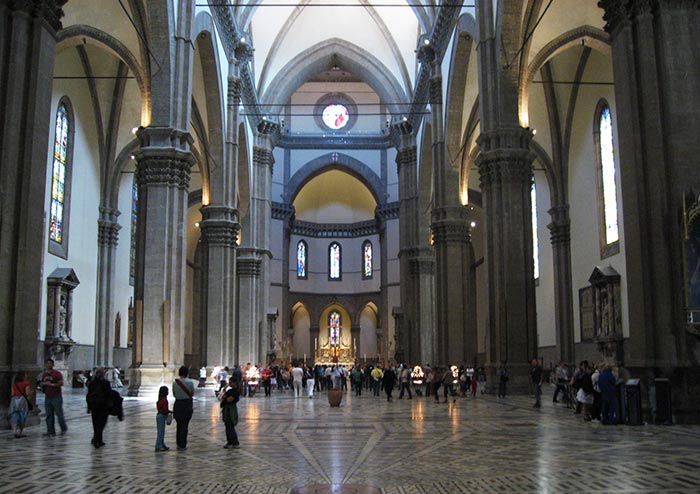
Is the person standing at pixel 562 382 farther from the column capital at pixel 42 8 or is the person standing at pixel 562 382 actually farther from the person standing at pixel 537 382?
the column capital at pixel 42 8

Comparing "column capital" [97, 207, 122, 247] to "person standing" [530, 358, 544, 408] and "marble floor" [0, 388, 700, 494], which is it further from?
"person standing" [530, 358, 544, 408]

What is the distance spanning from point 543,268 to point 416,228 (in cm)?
1006

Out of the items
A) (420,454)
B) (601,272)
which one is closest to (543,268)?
(601,272)

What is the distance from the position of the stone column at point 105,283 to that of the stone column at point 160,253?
456 inches

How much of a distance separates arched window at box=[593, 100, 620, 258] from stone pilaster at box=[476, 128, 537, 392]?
723 cm

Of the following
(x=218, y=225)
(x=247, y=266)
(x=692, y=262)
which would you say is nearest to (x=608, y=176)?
(x=218, y=225)

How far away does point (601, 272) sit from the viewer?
2830 centimetres

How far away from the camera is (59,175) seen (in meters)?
29.9

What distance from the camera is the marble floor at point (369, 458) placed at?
312 inches

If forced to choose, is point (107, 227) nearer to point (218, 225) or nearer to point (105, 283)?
point (105, 283)

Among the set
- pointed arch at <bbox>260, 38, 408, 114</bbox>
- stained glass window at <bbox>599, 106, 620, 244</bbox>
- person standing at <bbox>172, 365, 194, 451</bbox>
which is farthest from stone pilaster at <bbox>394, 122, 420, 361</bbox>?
person standing at <bbox>172, 365, 194, 451</bbox>

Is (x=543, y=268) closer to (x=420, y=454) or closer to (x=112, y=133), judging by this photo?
(x=112, y=133)

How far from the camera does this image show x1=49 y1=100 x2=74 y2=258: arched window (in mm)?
29219

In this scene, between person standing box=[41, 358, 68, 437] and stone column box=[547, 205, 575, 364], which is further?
stone column box=[547, 205, 575, 364]
